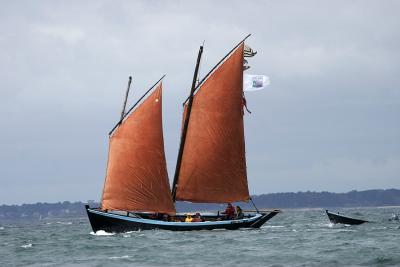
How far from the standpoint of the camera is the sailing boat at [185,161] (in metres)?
59.0

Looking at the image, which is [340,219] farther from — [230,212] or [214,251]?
[214,251]

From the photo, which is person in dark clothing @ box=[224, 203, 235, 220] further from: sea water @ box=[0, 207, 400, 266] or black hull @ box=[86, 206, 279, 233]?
sea water @ box=[0, 207, 400, 266]

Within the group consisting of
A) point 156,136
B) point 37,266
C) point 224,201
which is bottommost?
point 37,266

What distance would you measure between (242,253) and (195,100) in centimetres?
2039

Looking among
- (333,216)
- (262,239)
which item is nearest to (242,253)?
(262,239)

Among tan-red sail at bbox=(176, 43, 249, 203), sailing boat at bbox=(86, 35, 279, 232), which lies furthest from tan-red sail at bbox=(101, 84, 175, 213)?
tan-red sail at bbox=(176, 43, 249, 203)


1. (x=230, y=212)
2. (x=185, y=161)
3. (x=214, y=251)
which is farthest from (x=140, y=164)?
(x=214, y=251)

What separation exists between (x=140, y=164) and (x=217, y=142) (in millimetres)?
6426

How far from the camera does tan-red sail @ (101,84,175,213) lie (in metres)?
58.8

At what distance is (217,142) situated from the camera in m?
60.1

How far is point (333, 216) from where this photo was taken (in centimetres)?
7825

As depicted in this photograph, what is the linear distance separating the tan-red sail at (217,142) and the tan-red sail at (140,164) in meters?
2.55

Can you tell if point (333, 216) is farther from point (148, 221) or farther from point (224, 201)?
point (148, 221)

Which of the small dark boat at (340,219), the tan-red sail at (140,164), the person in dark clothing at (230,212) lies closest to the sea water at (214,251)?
the tan-red sail at (140,164)
